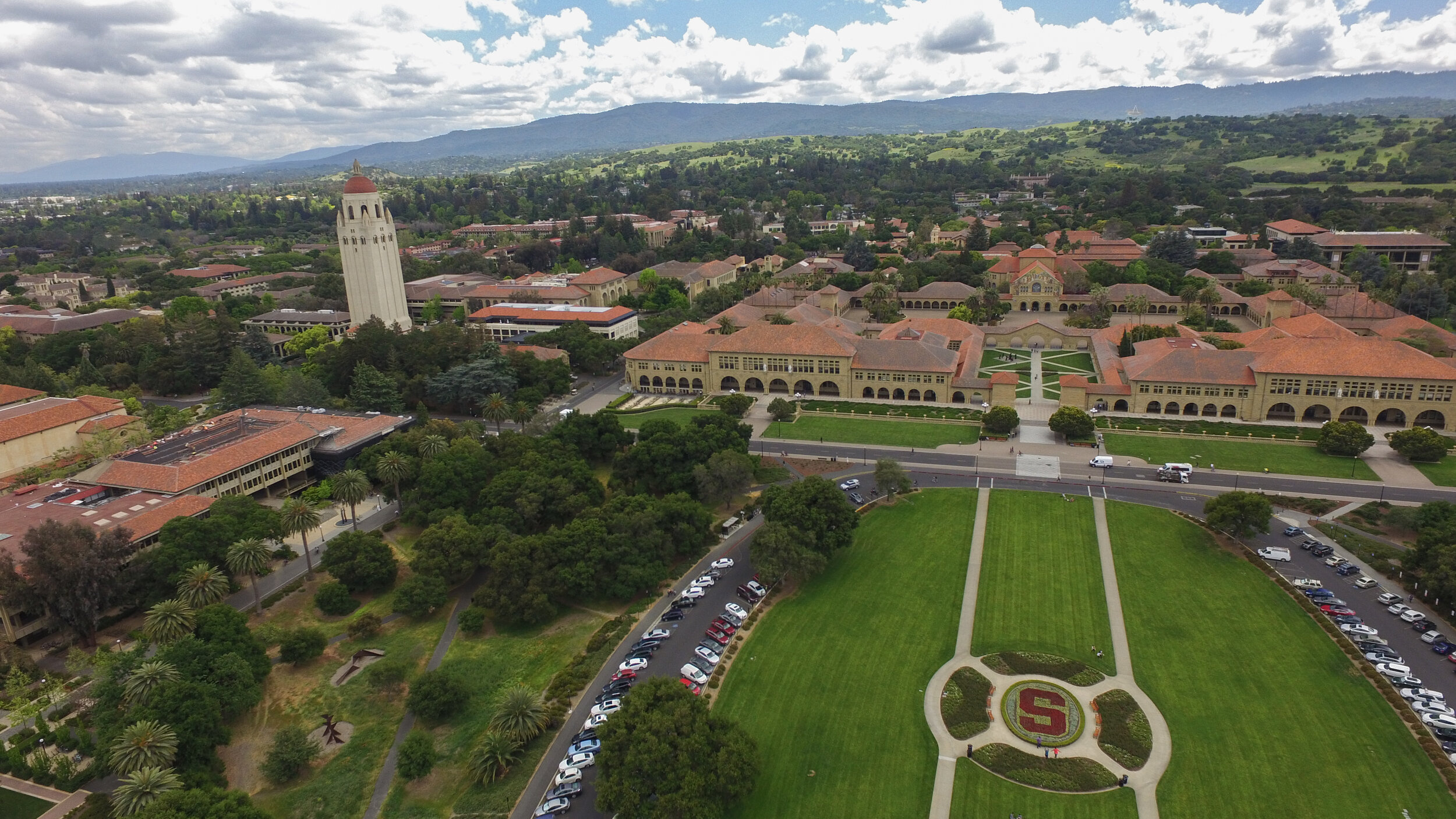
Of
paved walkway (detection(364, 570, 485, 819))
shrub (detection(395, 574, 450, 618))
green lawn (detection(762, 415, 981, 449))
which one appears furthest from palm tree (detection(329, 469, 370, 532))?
green lawn (detection(762, 415, 981, 449))

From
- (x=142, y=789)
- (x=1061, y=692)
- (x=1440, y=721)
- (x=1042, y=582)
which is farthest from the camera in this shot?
(x=1042, y=582)

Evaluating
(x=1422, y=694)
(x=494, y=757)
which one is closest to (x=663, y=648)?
(x=494, y=757)

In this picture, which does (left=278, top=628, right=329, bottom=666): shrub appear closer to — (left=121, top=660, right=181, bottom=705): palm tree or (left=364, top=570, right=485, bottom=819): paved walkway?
(left=121, top=660, right=181, bottom=705): palm tree

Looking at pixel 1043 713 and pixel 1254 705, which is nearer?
pixel 1254 705

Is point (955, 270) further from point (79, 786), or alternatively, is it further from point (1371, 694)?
point (79, 786)

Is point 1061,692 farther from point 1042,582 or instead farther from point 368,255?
point 368,255

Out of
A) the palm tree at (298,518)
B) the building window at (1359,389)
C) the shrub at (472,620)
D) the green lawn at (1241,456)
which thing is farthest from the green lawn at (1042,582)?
the palm tree at (298,518)

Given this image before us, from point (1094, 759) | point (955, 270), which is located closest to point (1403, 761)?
point (1094, 759)
